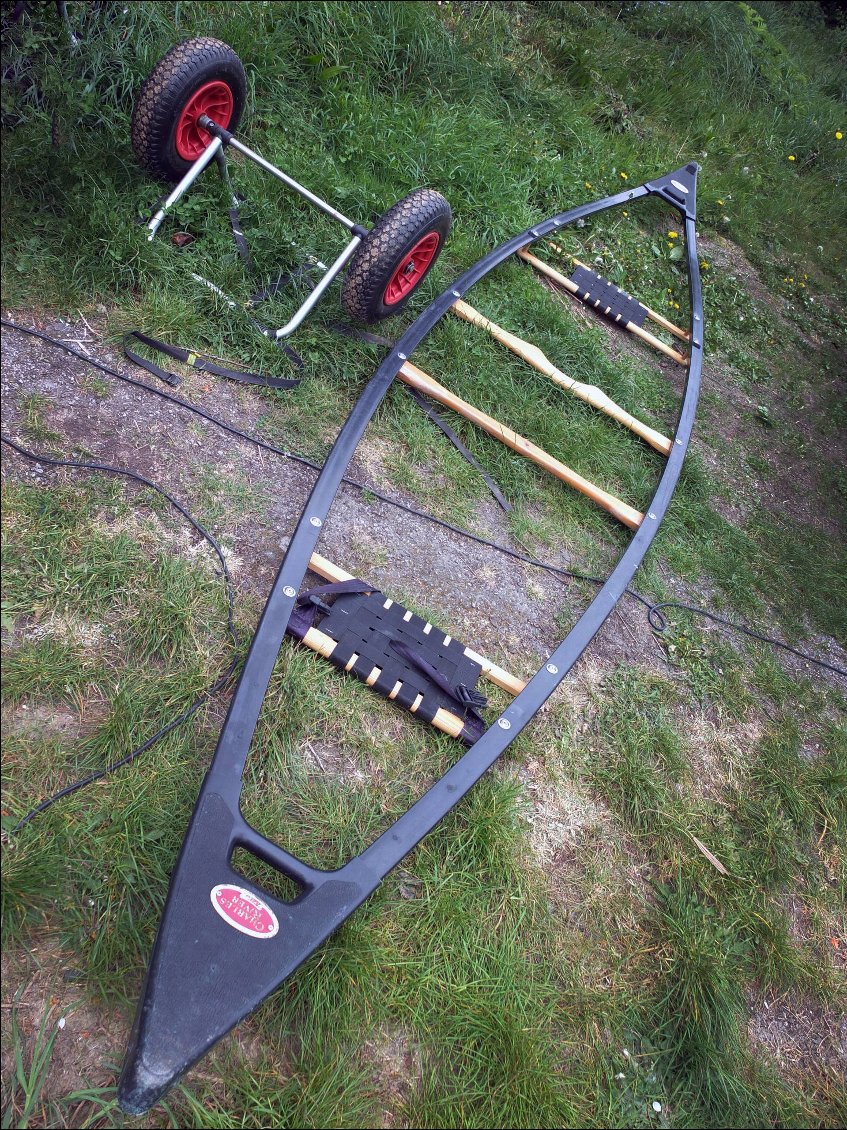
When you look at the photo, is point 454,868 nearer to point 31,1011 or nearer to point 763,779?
point 31,1011

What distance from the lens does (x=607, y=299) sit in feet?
17.1

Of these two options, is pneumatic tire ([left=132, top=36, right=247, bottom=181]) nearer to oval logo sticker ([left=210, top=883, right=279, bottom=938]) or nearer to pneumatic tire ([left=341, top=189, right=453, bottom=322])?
pneumatic tire ([left=341, top=189, right=453, bottom=322])

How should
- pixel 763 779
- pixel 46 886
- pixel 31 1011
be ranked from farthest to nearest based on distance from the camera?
pixel 763 779 → pixel 46 886 → pixel 31 1011

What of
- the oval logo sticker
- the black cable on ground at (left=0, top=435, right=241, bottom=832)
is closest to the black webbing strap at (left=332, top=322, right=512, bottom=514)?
the black cable on ground at (left=0, top=435, right=241, bottom=832)

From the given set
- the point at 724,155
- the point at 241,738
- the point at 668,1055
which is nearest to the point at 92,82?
the point at 241,738

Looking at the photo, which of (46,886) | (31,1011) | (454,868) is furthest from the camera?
(454,868)

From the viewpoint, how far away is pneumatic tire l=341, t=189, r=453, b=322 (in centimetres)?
360

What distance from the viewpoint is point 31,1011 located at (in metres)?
2.00

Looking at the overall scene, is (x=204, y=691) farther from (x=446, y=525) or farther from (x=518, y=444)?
(x=518, y=444)

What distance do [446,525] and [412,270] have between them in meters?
1.36

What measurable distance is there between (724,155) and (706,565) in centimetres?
494

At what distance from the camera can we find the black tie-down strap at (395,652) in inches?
114

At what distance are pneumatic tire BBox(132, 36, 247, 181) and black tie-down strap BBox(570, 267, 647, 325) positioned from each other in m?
2.28

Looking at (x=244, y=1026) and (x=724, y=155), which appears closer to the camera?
(x=244, y=1026)
